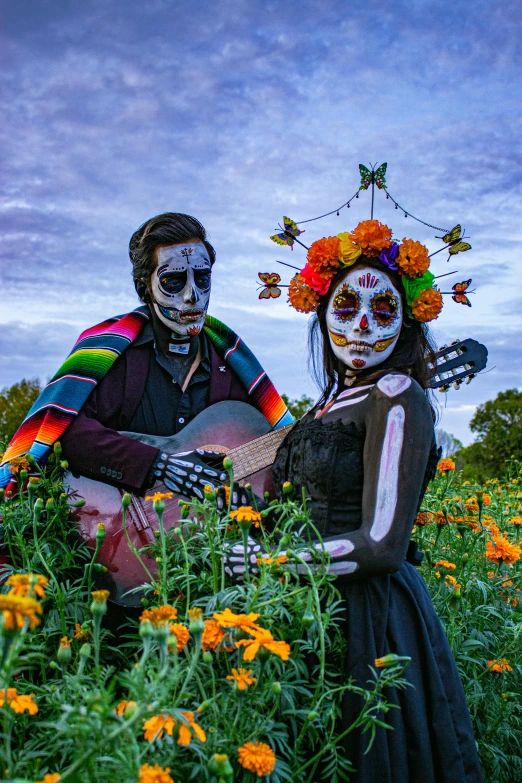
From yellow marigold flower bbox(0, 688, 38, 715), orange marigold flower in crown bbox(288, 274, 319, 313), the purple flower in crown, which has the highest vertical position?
the purple flower in crown

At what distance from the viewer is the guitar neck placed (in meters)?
2.75

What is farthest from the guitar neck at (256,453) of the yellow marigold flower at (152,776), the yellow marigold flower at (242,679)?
the yellow marigold flower at (152,776)

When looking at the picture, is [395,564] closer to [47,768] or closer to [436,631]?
[436,631]

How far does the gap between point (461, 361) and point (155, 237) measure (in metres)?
1.33

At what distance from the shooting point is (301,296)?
2.68 metres

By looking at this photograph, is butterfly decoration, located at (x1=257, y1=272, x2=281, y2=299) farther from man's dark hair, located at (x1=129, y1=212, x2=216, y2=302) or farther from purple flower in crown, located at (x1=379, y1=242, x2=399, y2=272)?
purple flower in crown, located at (x1=379, y1=242, x2=399, y2=272)

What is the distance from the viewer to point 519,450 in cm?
976

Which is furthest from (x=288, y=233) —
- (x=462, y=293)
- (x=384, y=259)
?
(x=462, y=293)

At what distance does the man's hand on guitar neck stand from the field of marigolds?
0.36 ft

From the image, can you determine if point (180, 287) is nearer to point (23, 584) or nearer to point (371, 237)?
point (371, 237)

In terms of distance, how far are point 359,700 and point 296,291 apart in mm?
1408

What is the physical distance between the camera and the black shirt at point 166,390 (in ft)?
9.43

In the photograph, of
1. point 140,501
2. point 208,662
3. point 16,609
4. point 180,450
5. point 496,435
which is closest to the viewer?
point 16,609

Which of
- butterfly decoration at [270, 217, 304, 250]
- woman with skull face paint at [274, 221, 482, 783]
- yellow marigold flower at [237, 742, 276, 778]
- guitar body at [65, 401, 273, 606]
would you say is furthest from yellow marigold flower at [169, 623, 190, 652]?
butterfly decoration at [270, 217, 304, 250]
